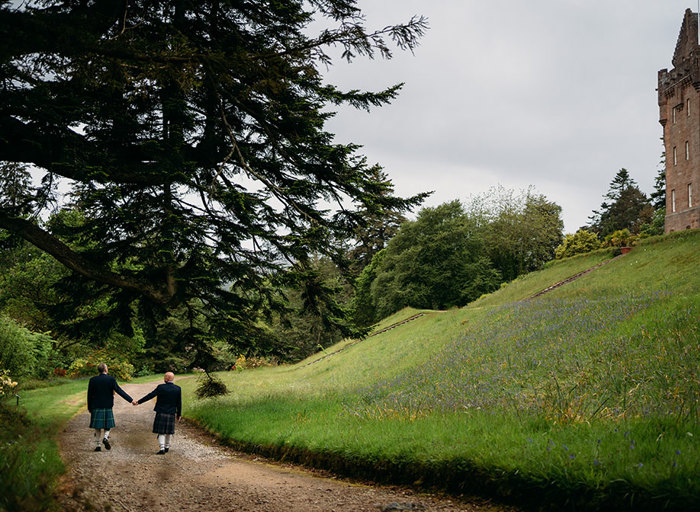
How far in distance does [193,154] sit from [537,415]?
8686 mm

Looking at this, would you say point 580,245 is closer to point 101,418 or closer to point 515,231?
point 515,231

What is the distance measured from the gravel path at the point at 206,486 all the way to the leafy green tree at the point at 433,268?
132 ft

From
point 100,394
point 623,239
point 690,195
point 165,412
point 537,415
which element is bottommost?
point 165,412

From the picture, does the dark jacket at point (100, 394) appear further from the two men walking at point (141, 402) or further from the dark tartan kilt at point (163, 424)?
the dark tartan kilt at point (163, 424)

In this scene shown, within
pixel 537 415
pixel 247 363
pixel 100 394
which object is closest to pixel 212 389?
pixel 100 394

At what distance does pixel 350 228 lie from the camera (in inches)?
435

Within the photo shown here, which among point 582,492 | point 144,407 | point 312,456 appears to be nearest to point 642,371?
point 582,492

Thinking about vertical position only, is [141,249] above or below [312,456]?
above

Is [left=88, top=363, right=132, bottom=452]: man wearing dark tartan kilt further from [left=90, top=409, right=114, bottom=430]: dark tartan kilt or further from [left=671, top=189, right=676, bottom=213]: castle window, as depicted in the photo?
[left=671, top=189, right=676, bottom=213]: castle window

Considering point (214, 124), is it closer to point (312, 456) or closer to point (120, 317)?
point (120, 317)

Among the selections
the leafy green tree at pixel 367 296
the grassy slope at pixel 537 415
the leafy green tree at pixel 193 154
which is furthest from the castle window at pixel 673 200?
the leafy green tree at pixel 193 154

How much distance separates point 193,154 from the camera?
10531 millimetres

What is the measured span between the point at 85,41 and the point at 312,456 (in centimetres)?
663

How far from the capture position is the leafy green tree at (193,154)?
24.7 ft
